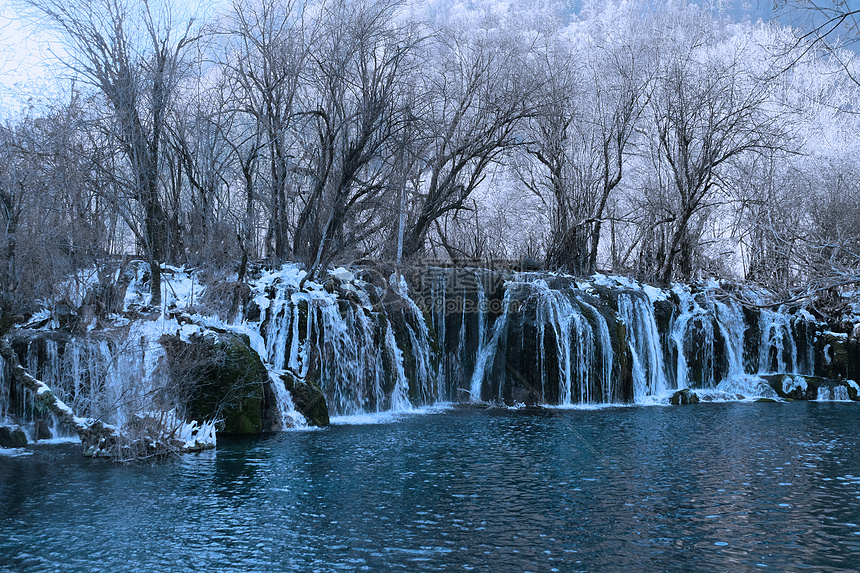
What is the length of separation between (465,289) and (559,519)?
13305 millimetres

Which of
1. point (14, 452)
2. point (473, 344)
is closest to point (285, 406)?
point (14, 452)

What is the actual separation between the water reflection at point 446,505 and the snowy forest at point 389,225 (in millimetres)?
2128

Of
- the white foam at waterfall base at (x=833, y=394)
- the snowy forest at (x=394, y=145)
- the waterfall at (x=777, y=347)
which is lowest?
the white foam at waterfall base at (x=833, y=394)

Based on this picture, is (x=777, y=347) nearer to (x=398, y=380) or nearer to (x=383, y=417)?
(x=398, y=380)

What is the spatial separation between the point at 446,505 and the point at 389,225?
1623 cm

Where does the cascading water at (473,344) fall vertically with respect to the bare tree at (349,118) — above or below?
below

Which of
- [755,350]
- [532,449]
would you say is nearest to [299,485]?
[532,449]

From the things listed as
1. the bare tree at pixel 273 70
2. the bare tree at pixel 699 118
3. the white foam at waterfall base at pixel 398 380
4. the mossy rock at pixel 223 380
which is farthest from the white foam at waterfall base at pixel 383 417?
the bare tree at pixel 699 118

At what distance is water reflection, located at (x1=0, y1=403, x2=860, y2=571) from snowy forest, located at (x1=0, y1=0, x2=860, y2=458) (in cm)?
213

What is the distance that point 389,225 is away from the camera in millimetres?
24062

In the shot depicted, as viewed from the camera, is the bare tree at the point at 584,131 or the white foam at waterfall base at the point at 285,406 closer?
the white foam at waterfall base at the point at 285,406

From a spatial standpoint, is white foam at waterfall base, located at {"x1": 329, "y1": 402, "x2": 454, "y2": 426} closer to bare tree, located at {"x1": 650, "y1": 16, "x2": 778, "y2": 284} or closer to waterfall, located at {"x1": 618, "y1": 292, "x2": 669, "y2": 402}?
waterfall, located at {"x1": 618, "y1": 292, "x2": 669, "y2": 402}

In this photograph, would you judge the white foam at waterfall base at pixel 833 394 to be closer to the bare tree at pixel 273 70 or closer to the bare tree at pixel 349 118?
the bare tree at pixel 349 118

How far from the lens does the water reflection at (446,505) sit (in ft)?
22.2
